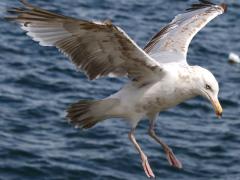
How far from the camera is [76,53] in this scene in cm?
747

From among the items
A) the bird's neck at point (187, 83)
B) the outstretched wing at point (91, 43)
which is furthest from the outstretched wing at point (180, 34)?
the outstretched wing at point (91, 43)

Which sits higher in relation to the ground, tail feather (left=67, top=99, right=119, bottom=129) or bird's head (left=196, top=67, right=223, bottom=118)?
bird's head (left=196, top=67, right=223, bottom=118)

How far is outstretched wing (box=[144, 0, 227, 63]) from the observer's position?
8281 mm

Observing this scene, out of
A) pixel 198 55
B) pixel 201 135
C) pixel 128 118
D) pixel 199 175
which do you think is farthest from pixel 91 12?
pixel 128 118

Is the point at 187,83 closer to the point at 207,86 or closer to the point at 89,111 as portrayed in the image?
the point at 207,86

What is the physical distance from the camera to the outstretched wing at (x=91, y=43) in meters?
6.96

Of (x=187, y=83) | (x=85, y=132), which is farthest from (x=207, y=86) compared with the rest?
(x=85, y=132)

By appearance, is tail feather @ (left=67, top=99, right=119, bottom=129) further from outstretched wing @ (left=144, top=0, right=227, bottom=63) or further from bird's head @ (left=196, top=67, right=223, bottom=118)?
bird's head @ (left=196, top=67, right=223, bottom=118)

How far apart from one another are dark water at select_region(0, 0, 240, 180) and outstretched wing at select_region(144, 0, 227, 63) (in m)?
3.03

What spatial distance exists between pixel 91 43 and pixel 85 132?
5423mm

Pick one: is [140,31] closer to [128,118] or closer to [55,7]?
[55,7]

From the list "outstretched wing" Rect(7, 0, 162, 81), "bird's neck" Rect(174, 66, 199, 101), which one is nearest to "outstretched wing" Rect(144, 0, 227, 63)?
"bird's neck" Rect(174, 66, 199, 101)

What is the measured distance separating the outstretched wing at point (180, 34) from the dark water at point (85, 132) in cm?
303

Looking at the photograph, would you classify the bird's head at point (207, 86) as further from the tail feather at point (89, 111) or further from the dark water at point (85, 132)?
the dark water at point (85, 132)
